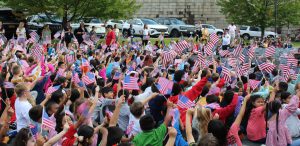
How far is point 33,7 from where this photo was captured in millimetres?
26109

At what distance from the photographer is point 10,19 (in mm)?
28438

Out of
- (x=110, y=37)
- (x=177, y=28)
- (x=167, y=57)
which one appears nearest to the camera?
(x=167, y=57)

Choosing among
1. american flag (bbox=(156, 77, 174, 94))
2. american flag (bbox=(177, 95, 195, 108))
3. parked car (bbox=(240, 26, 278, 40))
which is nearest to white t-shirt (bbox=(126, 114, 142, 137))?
american flag (bbox=(177, 95, 195, 108))

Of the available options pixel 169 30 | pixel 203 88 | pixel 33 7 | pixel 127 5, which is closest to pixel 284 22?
pixel 169 30

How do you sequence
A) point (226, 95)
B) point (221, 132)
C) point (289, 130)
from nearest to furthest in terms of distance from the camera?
point (221, 132)
point (226, 95)
point (289, 130)

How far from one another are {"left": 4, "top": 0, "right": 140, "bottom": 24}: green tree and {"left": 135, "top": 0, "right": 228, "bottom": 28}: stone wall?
21542 mm

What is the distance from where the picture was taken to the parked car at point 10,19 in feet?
89.7

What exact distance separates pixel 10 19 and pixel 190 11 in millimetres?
24693

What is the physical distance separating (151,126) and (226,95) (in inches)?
91.0

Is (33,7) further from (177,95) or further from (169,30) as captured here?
(177,95)

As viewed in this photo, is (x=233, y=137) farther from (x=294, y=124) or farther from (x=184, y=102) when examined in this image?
(x=294, y=124)

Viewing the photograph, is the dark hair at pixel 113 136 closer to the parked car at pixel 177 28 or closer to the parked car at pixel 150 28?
the parked car at pixel 150 28

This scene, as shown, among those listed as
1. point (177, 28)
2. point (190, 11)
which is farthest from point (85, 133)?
point (190, 11)

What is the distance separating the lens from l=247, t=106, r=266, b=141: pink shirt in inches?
322
